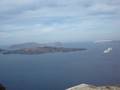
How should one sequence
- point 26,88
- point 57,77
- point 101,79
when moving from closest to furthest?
point 26,88 < point 101,79 < point 57,77

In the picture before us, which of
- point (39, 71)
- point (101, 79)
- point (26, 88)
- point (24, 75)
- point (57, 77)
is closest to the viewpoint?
point (26, 88)

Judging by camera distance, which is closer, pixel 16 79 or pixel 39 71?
pixel 16 79

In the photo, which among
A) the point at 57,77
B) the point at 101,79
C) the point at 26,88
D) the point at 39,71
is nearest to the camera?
the point at 26,88

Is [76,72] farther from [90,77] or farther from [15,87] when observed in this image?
[15,87]

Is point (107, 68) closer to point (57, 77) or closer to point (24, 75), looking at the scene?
point (57, 77)

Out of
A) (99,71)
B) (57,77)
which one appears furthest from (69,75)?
(99,71)

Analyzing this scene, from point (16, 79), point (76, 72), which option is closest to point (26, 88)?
point (16, 79)

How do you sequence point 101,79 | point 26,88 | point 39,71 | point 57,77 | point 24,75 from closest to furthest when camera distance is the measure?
point 26,88 → point 101,79 → point 57,77 → point 24,75 → point 39,71

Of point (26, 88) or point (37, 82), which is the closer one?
point (26, 88)

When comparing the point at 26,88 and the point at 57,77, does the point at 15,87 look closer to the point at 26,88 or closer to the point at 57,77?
the point at 26,88
